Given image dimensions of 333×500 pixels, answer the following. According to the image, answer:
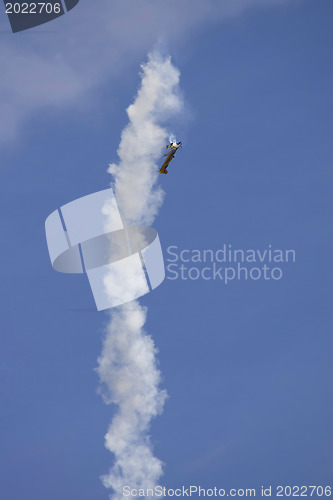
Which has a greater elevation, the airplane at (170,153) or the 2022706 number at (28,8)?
the 2022706 number at (28,8)

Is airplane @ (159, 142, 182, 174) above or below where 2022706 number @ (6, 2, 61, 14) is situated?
below

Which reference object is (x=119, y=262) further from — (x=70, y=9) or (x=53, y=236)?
(x=70, y=9)

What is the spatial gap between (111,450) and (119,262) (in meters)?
29.4

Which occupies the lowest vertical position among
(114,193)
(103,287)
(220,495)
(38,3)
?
(220,495)

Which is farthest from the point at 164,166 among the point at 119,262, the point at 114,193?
the point at 119,262

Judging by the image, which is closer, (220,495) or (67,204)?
(67,204)

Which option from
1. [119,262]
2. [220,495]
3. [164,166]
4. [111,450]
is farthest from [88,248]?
[220,495]

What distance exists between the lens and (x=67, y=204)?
358 ft

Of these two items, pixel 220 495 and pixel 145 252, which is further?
pixel 220 495

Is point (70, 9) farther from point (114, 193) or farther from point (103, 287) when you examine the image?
point (103, 287)

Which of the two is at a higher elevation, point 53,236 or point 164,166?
point 164,166

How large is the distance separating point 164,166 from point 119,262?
15535mm

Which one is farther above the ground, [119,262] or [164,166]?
[164,166]

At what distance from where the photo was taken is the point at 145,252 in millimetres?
113625
